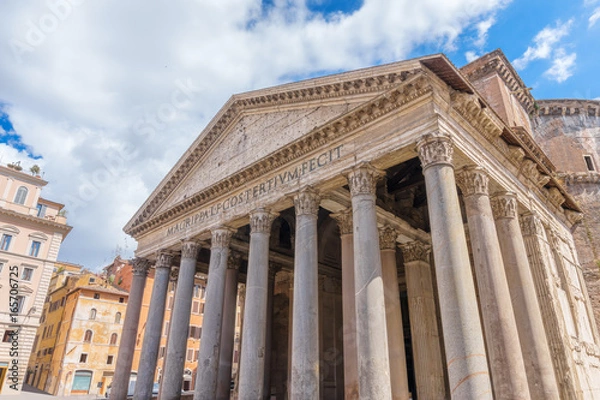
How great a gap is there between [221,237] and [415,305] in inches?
236

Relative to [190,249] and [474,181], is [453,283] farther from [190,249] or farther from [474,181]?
[190,249]

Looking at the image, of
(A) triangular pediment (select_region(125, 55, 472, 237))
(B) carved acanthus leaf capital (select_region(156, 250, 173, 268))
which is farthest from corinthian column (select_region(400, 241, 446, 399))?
(B) carved acanthus leaf capital (select_region(156, 250, 173, 268))

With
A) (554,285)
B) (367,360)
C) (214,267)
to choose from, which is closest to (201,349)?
(214,267)

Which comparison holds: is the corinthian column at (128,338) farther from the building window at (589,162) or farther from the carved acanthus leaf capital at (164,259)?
the building window at (589,162)

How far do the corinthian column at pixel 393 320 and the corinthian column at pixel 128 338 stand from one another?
9157mm

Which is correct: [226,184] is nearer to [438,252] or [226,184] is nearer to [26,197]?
[438,252]

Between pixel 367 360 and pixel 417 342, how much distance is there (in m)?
4.61

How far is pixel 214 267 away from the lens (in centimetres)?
1155

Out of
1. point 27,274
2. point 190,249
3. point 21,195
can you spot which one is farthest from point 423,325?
point 21,195

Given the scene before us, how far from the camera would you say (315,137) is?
9656 mm

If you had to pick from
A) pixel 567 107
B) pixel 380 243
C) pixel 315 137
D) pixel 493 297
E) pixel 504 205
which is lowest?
pixel 493 297

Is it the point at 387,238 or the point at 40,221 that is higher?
the point at 40,221

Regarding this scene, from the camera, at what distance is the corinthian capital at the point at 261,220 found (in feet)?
34.5

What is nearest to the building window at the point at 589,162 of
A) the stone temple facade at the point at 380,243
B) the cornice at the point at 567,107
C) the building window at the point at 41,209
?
the cornice at the point at 567,107
